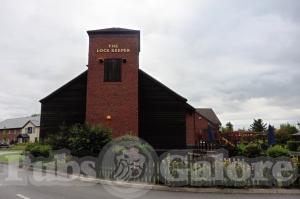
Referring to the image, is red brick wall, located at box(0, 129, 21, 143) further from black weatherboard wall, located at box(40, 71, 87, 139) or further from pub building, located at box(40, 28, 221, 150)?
pub building, located at box(40, 28, 221, 150)

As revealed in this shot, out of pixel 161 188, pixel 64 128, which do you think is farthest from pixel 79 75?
pixel 161 188

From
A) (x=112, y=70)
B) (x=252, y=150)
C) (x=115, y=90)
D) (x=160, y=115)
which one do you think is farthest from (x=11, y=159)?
(x=252, y=150)

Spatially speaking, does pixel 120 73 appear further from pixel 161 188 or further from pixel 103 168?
pixel 161 188

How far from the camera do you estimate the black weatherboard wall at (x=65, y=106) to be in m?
27.0

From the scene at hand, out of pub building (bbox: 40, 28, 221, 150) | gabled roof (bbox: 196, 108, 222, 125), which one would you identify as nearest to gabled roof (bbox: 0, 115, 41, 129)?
gabled roof (bbox: 196, 108, 222, 125)

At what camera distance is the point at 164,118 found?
26.1m

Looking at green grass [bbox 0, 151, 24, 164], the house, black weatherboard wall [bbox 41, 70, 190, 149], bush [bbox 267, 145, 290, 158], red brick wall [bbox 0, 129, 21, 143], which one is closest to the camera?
bush [bbox 267, 145, 290, 158]

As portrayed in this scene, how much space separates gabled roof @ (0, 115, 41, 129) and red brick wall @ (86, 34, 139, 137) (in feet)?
229

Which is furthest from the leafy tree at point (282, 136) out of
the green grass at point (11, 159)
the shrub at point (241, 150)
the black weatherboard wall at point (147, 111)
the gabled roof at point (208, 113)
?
the green grass at point (11, 159)

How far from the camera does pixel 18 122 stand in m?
94.5

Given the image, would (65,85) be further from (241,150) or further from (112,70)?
(241,150)

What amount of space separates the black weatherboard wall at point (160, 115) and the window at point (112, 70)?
198 centimetres

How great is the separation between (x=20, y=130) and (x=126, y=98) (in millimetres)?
74941

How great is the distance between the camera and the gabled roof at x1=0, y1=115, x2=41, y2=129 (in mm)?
91000
